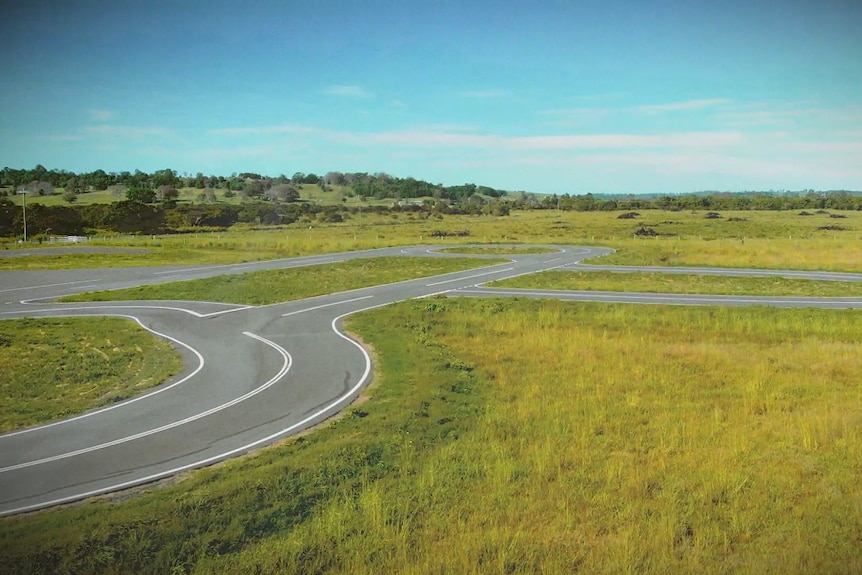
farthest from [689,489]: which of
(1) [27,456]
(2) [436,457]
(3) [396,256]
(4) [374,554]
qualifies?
(3) [396,256]

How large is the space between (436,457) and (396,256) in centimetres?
4957

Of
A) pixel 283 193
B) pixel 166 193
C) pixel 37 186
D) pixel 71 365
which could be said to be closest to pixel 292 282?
pixel 37 186

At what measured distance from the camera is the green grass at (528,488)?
952 cm

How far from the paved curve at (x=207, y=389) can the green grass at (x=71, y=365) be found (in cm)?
70

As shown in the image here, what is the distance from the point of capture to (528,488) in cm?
1206

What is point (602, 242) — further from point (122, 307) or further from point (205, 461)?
point (205, 461)

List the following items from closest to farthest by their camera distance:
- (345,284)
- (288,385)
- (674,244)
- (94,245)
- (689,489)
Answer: (689,489) < (288,385) < (345,284) < (94,245) < (674,244)

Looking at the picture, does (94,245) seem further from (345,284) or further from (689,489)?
(689,489)

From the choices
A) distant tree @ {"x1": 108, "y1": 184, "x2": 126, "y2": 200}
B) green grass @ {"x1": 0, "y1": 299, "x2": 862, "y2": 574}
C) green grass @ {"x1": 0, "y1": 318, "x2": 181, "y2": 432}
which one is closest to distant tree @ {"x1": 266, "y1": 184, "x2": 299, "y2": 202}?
distant tree @ {"x1": 108, "y1": 184, "x2": 126, "y2": 200}

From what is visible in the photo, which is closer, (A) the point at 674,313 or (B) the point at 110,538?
(B) the point at 110,538

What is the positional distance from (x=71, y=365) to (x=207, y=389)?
5.36 meters

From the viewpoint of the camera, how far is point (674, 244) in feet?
248

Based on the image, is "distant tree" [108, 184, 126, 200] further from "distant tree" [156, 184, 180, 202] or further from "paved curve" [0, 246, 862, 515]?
"paved curve" [0, 246, 862, 515]

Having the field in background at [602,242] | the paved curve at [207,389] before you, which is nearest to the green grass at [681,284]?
the paved curve at [207,389]
